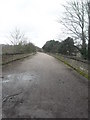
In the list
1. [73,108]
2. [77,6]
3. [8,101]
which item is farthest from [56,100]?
[77,6]

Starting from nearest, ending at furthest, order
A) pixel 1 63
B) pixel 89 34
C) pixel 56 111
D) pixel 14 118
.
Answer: pixel 14 118 < pixel 56 111 < pixel 1 63 < pixel 89 34

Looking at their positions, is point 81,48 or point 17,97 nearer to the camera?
point 17,97

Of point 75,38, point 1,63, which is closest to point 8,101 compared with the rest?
point 1,63

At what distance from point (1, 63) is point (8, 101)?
944 cm

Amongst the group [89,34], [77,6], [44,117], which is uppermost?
[77,6]

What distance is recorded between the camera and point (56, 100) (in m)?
4.40

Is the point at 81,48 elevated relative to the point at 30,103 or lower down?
elevated

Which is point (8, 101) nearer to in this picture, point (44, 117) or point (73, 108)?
point (44, 117)

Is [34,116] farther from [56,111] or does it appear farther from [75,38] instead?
[75,38]

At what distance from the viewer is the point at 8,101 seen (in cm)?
425

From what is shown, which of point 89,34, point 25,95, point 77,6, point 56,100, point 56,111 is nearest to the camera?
point 56,111

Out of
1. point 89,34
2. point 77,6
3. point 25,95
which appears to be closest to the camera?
point 25,95

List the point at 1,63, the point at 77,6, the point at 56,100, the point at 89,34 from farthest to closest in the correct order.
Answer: the point at 77,6, the point at 89,34, the point at 1,63, the point at 56,100

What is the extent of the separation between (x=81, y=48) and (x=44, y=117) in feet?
58.0
